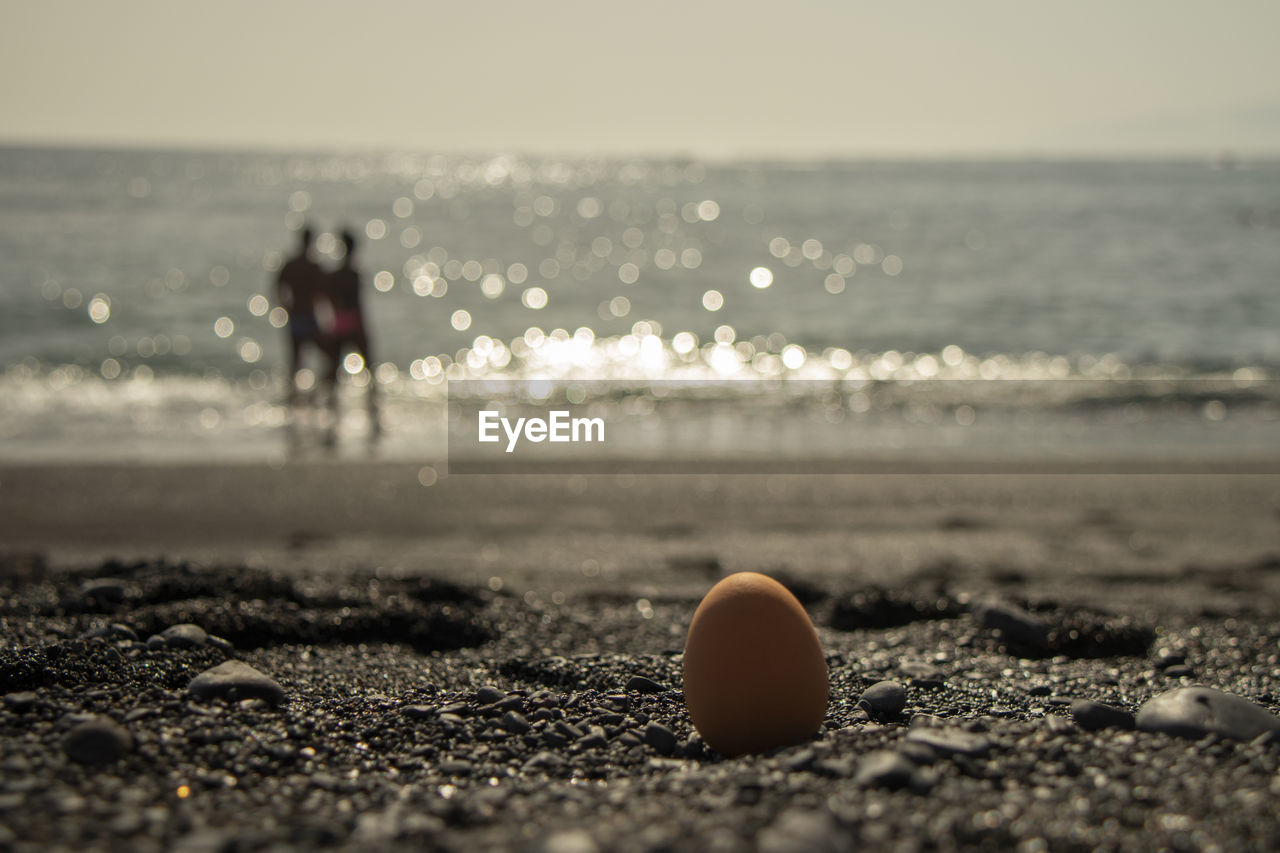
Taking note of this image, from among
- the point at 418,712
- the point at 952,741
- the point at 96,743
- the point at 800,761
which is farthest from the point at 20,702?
the point at 952,741

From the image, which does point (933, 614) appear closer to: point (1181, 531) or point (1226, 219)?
point (1181, 531)

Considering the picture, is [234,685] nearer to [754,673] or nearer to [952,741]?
[754,673]

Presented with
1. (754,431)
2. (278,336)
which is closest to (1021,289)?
(754,431)

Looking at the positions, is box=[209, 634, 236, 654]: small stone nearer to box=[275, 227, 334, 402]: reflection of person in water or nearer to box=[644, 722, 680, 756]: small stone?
box=[644, 722, 680, 756]: small stone

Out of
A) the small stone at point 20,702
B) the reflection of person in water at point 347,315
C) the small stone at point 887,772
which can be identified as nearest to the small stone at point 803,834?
the small stone at point 887,772

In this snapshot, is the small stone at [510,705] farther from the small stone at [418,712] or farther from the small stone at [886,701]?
the small stone at [886,701]
